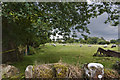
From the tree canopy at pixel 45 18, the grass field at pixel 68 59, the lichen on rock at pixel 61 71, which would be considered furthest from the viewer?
the grass field at pixel 68 59

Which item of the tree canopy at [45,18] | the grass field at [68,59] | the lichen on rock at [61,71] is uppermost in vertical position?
the tree canopy at [45,18]

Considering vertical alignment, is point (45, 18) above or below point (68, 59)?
above

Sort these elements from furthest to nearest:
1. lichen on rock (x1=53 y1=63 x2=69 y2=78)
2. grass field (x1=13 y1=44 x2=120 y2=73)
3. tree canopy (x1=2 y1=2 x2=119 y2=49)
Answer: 1. grass field (x1=13 y1=44 x2=120 y2=73)
2. tree canopy (x1=2 y1=2 x2=119 y2=49)
3. lichen on rock (x1=53 y1=63 x2=69 y2=78)

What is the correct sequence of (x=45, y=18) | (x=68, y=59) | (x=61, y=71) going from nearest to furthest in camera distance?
(x=61, y=71) < (x=45, y=18) < (x=68, y=59)

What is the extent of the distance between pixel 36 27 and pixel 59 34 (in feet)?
6.35

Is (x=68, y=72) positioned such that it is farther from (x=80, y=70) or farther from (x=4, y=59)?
(x=4, y=59)

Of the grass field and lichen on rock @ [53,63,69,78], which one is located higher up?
lichen on rock @ [53,63,69,78]

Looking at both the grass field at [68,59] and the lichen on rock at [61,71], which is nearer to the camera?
the lichen on rock at [61,71]

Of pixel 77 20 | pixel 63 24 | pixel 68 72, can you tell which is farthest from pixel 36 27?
pixel 77 20

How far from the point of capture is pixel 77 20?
18.1 ft

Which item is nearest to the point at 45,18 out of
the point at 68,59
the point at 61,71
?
the point at 61,71

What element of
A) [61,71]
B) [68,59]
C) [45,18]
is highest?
[45,18]

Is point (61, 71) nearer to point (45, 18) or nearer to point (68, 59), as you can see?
point (45, 18)

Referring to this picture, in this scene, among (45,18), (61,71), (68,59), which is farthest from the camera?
(68,59)
